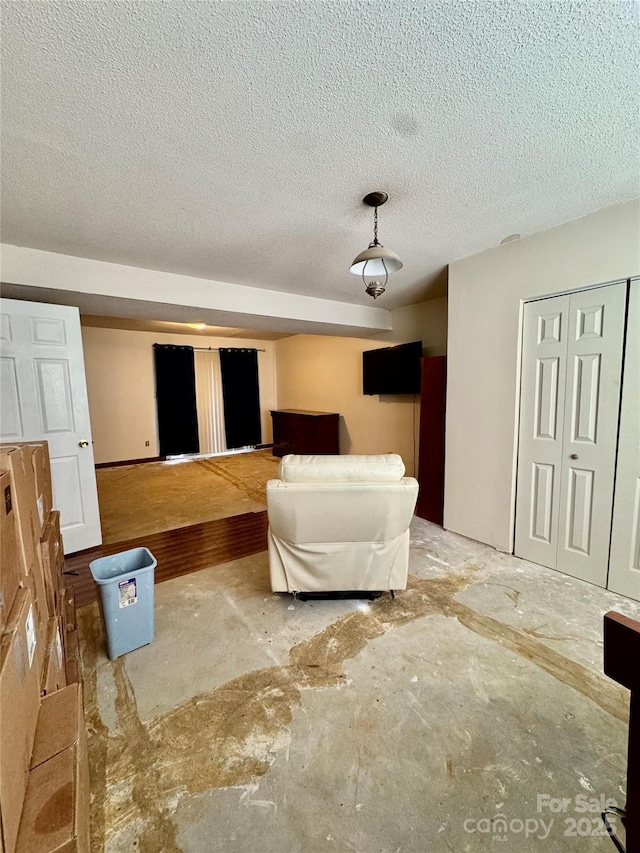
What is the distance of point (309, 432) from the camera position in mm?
5730

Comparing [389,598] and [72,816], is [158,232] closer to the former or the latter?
[72,816]

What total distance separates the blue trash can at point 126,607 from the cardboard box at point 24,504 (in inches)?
22.7

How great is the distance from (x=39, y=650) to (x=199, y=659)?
1.03 metres

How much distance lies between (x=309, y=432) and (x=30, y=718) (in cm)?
502

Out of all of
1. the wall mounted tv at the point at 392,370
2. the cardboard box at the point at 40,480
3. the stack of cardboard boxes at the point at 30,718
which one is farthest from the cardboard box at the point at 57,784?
the wall mounted tv at the point at 392,370

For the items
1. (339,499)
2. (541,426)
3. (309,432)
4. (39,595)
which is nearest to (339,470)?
(339,499)

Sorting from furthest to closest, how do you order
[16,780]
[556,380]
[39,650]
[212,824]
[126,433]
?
[126,433] → [556,380] → [212,824] → [39,650] → [16,780]

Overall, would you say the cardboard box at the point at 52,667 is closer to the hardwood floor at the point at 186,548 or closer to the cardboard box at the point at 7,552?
the cardboard box at the point at 7,552

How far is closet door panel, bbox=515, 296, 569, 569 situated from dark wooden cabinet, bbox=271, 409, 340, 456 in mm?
3338

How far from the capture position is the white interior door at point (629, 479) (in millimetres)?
2092

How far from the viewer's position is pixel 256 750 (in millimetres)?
1319

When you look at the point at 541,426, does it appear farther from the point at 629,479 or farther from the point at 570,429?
the point at 629,479

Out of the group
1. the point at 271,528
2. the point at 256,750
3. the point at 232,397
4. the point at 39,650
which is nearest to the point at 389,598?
the point at 271,528

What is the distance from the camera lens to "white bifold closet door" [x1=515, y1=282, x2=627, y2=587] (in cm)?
221
